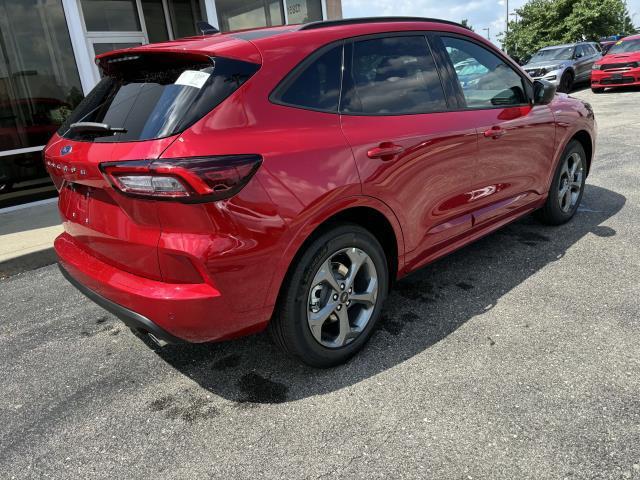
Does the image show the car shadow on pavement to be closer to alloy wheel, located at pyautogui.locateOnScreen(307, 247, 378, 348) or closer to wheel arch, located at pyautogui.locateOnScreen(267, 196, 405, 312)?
alloy wheel, located at pyautogui.locateOnScreen(307, 247, 378, 348)

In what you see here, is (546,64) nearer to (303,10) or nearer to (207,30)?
(303,10)

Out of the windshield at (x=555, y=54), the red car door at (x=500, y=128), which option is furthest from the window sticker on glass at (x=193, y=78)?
the windshield at (x=555, y=54)

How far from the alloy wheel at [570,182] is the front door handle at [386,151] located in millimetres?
2379

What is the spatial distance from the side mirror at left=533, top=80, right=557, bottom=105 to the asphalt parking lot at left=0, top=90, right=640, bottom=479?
1.28 metres

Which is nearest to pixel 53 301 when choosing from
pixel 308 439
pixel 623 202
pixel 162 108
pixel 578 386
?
pixel 162 108

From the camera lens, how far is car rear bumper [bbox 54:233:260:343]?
2.23 m

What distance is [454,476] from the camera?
6.64 feet

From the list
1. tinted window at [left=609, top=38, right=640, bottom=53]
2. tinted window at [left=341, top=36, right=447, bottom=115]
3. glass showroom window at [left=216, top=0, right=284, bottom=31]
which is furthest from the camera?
tinted window at [left=609, top=38, right=640, bottom=53]

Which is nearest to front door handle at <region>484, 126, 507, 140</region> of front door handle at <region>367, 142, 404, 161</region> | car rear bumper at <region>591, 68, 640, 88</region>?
front door handle at <region>367, 142, 404, 161</region>

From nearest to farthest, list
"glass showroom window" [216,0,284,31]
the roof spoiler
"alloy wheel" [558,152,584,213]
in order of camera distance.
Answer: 1. the roof spoiler
2. "alloy wheel" [558,152,584,213]
3. "glass showroom window" [216,0,284,31]

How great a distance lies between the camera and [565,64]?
16.0 meters

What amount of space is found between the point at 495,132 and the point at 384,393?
201cm

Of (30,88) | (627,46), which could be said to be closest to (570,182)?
(30,88)

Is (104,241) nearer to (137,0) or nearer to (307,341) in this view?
(307,341)
